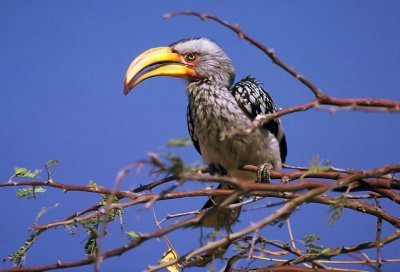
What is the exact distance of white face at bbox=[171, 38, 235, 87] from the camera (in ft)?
8.30

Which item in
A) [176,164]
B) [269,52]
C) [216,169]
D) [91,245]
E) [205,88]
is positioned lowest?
[176,164]

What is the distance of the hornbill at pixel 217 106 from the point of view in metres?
2.24

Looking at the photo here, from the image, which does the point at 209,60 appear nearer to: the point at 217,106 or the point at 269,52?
the point at 217,106

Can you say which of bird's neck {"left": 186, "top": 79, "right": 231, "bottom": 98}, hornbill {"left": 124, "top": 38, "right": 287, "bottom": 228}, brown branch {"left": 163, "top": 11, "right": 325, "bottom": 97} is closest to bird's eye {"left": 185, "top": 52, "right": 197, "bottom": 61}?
hornbill {"left": 124, "top": 38, "right": 287, "bottom": 228}

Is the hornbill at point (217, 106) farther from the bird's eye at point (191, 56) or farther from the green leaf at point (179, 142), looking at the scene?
the green leaf at point (179, 142)

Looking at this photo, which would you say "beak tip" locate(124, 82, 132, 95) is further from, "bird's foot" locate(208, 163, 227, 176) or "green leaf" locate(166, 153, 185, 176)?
"green leaf" locate(166, 153, 185, 176)

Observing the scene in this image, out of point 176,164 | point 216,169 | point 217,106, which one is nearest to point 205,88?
point 217,106

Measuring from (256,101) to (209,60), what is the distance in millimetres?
414

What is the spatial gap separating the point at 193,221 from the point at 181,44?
1.81 meters

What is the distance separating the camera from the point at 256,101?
2.29 metres

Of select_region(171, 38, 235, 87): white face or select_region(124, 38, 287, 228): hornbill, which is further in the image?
select_region(171, 38, 235, 87): white face

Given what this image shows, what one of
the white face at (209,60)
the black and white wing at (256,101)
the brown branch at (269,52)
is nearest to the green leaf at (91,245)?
the brown branch at (269,52)

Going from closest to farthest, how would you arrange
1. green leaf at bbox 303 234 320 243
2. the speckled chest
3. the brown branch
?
the brown branch < green leaf at bbox 303 234 320 243 < the speckled chest

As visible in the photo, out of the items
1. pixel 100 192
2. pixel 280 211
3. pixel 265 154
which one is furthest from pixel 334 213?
pixel 265 154
